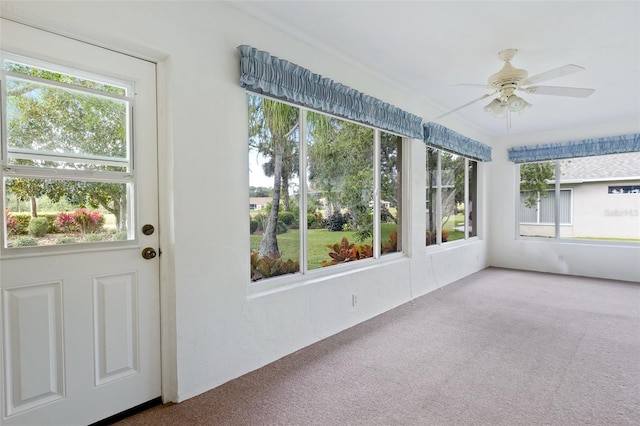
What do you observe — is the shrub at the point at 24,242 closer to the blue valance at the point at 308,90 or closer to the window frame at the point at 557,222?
the blue valance at the point at 308,90

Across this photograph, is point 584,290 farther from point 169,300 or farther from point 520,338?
point 169,300

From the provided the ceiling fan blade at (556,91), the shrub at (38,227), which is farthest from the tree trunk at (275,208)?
the ceiling fan blade at (556,91)

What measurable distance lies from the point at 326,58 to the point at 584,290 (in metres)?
4.51

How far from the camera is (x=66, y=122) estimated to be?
62.1 inches

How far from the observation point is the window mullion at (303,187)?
2619 millimetres

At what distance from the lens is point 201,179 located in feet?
6.28

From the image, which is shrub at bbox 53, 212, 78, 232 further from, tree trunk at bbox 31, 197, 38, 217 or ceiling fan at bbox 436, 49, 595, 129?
ceiling fan at bbox 436, 49, 595, 129

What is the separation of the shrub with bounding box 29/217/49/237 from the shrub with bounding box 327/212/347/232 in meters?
2.03

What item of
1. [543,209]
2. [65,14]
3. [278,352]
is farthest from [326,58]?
[543,209]

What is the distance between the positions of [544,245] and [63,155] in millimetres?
6473

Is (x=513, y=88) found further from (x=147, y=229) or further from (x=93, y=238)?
(x=93, y=238)

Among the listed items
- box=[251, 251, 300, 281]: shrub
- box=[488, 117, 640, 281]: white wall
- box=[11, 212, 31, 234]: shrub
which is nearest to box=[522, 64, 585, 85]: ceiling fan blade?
box=[251, 251, 300, 281]: shrub

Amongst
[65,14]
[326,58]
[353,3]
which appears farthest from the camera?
[326,58]

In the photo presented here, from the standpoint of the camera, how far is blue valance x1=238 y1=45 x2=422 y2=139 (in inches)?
80.7
